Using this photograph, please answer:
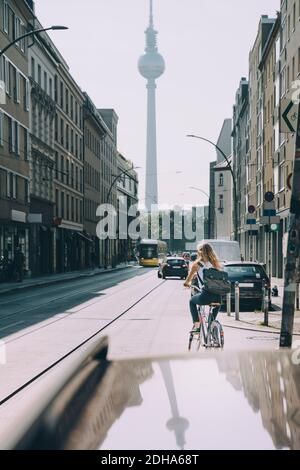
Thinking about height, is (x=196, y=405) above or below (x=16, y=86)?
below

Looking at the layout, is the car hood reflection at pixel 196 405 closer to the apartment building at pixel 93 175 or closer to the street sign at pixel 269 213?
the street sign at pixel 269 213

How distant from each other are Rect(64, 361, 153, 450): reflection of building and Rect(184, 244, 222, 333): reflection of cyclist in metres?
7.43

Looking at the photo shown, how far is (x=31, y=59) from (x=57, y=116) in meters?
10.3

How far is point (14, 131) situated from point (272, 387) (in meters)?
39.8

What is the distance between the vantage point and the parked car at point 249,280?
2066cm

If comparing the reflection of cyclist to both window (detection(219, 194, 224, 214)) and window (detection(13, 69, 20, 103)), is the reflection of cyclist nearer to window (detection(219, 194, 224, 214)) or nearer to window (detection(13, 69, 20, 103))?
window (detection(13, 69, 20, 103))

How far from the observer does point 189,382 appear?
109 inches

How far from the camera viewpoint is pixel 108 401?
8.57 ft

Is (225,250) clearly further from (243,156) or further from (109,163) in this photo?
(109,163)

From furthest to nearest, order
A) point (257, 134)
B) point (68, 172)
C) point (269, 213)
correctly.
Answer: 1. point (68, 172)
2. point (257, 134)
3. point (269, 213)

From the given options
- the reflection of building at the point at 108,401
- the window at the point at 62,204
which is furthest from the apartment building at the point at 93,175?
the reflection of building at the point at 108,401

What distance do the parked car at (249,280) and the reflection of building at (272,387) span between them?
1748cm

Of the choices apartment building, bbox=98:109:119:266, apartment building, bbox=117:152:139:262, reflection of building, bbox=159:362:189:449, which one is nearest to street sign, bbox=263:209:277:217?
reflection of building, bbox=159:362:189:449

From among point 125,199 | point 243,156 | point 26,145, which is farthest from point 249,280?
point 125,199
